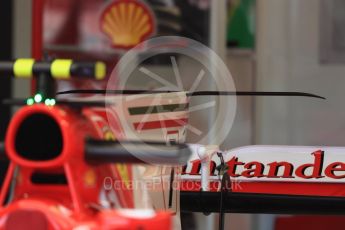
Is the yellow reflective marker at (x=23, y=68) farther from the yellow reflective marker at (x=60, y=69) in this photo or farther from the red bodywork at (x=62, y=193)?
Answer: the red bodywork at (x=62, y=193)

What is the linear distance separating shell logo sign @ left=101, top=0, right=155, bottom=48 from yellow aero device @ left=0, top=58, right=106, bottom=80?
66.2 inches

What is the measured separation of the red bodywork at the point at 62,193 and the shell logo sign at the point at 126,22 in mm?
1821

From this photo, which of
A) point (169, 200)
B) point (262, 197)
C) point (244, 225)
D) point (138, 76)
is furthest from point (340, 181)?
point (244, 225)

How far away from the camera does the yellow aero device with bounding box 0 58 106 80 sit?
1.69m

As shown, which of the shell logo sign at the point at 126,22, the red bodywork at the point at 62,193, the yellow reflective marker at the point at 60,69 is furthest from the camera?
the shell logo sign at the point at 126,22

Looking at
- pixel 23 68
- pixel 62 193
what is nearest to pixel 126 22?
pixel 23 68

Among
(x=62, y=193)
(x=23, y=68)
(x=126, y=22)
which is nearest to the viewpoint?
(x=62, y=193)

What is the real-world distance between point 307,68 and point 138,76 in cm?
130

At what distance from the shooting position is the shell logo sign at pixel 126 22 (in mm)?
3424

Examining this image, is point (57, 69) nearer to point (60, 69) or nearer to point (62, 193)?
point (60, 69)

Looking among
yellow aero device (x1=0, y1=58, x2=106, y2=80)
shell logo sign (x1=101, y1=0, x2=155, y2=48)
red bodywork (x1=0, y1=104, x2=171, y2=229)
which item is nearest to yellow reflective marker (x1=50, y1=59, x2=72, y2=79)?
yellow aero device (x1=0, y1=58, x2=106, y2=80)

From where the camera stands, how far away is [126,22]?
136 inches

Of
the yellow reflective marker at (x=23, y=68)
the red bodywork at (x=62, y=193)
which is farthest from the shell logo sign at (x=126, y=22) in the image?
the red bodywork at (x=62, y=193)

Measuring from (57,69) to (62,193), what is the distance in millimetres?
329
